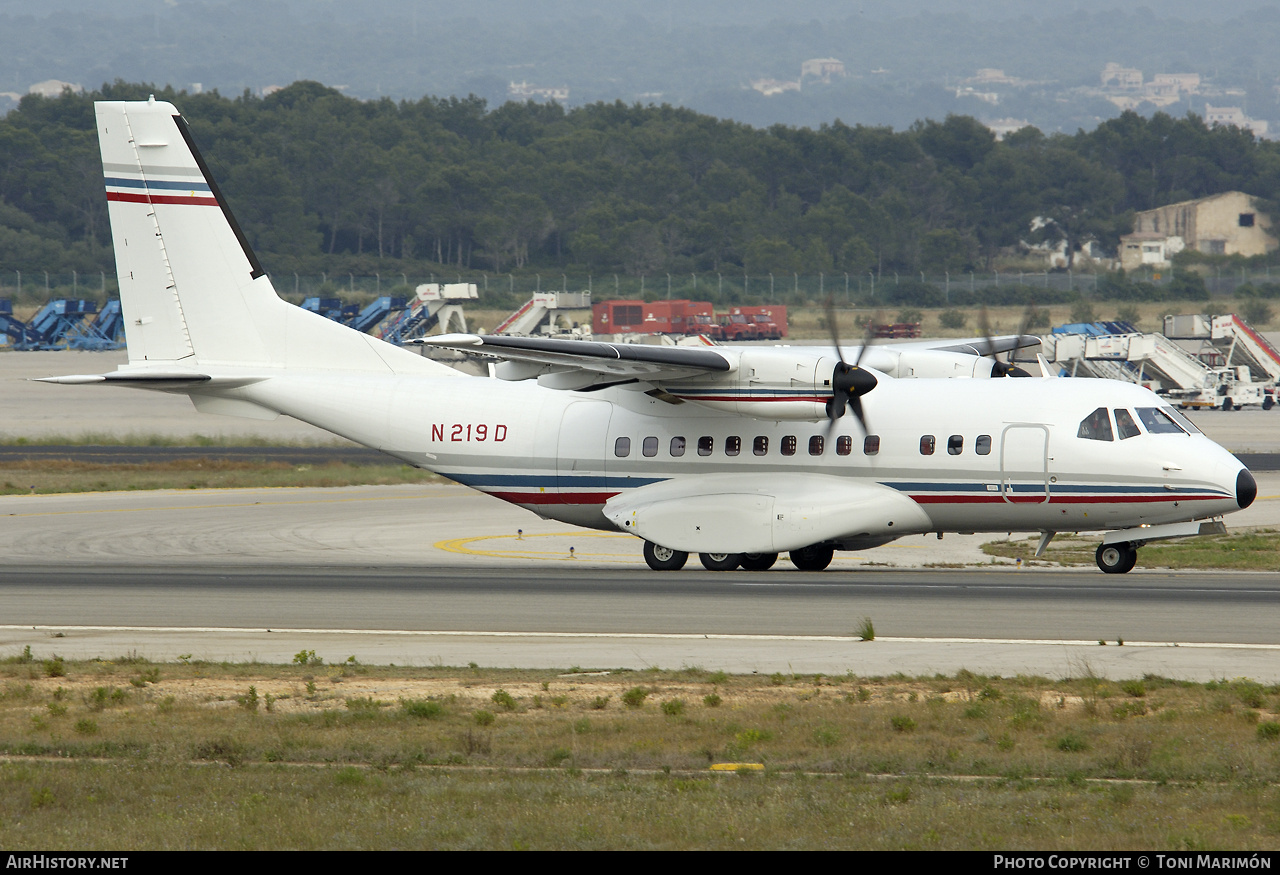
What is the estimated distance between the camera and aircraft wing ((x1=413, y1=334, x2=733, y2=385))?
21.7m

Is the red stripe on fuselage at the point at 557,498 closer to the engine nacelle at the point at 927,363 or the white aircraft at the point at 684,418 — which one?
the white aircraft at the point at 684,418

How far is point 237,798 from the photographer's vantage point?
1042 centimetres

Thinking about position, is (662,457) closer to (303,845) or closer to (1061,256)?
(303,845)

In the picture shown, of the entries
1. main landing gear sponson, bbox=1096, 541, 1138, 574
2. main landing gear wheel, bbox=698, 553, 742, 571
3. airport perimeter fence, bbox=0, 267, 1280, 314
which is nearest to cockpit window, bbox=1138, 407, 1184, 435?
main landing gear sponson, bbox=1096, 541, 1138, 574

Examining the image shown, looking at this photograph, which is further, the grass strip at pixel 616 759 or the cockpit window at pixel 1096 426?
the cockpit window at pixel 1096 426

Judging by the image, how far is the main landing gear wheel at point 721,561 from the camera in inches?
979

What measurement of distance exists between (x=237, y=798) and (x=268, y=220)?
12761 centimetres

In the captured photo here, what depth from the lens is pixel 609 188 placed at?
5714 inches

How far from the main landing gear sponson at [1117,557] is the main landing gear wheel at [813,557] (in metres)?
4.69

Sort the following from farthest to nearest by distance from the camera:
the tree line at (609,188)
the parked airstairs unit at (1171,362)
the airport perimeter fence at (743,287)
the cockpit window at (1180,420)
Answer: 1. the tree line at (609,188)
2. the airport perimeter fence at (743,287)
3. the parked airstairs unit at (1171,362)
4. the cockpit window at (1180,420)

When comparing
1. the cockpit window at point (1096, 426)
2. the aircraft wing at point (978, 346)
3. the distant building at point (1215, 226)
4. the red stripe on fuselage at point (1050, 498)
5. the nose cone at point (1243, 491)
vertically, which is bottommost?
the red stripe on fuselage at point (1050, 498)

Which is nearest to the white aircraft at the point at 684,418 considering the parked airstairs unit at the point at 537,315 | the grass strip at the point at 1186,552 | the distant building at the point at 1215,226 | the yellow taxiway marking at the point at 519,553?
the yellow taxiway marking at the point at 519,553

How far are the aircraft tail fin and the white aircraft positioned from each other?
0.04 metres

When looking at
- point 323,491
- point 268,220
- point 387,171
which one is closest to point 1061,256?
point 387,171
